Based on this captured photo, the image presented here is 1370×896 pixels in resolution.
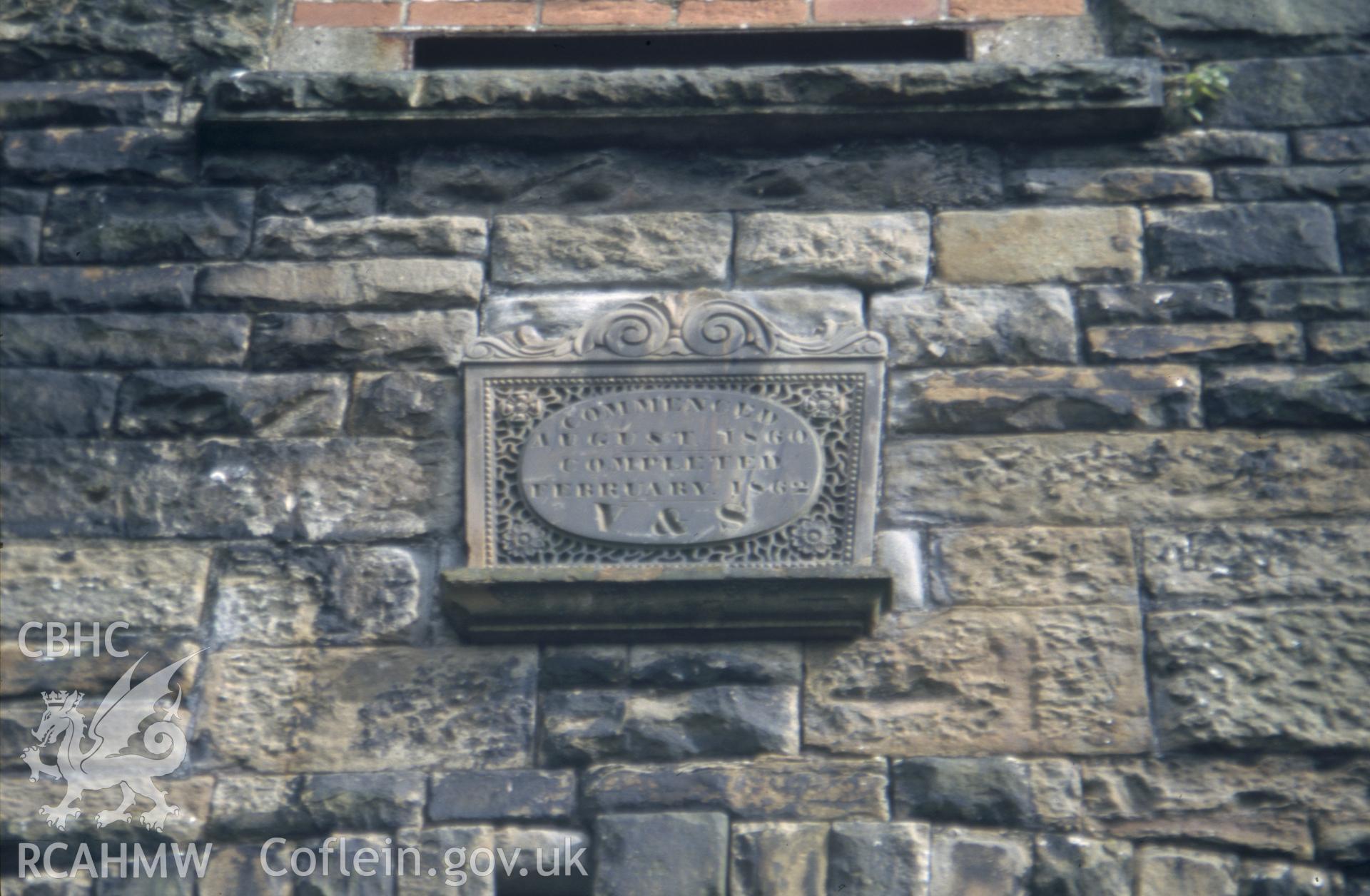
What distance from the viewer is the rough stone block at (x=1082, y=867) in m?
3.47

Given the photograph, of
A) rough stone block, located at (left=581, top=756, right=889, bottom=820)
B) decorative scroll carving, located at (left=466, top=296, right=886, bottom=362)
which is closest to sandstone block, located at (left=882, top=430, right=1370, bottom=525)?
decorative scroll carving, located at (left=466, top=296, right=886, bottom=362)

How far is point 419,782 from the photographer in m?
3.65

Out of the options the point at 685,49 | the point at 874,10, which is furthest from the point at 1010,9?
the point at 685,49

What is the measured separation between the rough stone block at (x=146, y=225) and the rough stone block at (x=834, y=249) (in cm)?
110

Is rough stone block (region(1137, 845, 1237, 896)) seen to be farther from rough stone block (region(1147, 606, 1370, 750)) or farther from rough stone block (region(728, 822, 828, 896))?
rough stone block (region(728, 822, 828, 896))

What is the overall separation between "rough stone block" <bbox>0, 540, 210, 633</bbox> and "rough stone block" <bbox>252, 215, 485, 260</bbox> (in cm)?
72

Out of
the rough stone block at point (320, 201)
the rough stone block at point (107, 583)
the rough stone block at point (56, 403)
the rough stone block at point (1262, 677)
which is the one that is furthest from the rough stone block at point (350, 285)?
the rough stone block at point (1262, 677)

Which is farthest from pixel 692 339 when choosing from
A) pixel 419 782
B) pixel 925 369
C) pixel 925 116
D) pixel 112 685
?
pixel 112 685

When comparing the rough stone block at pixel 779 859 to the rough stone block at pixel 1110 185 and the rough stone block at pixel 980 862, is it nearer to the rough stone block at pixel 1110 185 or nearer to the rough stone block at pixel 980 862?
the rough stone block at pixel 980 862

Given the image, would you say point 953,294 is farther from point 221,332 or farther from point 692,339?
point 221,332

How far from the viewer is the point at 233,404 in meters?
4.07

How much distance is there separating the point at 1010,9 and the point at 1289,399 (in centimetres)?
120

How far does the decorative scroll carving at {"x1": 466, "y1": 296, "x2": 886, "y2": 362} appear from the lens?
3994 mm

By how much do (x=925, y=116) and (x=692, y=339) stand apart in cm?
76
